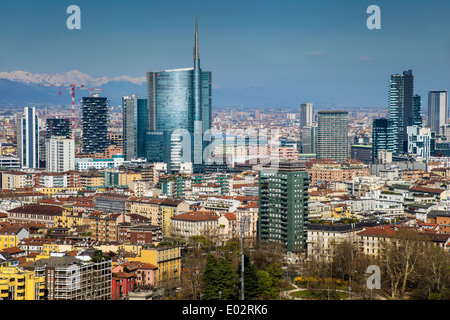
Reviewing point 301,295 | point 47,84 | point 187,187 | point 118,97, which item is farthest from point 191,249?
point 118,97

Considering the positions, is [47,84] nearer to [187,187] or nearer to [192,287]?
[187,187]

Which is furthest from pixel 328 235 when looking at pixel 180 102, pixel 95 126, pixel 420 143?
pixel 420 143

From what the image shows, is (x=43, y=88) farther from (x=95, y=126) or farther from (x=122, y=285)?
(x=122, y=285)

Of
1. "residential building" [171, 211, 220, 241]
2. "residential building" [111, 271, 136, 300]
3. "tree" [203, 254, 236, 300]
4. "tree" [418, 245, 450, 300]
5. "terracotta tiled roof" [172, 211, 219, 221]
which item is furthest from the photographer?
"terracotta tiled roof" [172, 211, 219, 221]

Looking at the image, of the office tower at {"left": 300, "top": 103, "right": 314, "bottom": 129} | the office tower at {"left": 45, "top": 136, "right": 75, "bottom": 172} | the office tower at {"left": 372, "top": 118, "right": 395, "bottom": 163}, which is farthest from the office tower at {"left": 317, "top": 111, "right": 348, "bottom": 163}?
the office tower at {"left": 45, "top": 136, "right": 75, "bottom": 172}

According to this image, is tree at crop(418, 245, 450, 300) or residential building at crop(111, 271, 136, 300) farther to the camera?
residential building at crop(111, 271, 136, 300)

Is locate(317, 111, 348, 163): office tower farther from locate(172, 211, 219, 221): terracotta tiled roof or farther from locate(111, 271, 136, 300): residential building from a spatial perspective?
locate(111, 271, 136, 300): residential building

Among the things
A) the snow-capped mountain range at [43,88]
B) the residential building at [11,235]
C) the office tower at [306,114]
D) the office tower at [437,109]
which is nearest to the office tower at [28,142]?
the snow-capped mountain range at [43,88]
